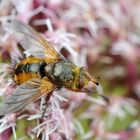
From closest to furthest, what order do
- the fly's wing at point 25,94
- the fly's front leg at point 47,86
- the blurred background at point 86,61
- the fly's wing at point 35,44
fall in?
the fly's wing at point 25,94 → the fly's front leg at point 47,86 → the fly's wing at point 35,44 → the blurred background at point 86,61

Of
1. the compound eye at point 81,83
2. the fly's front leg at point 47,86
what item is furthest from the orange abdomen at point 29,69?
the compound eye at point 81,83

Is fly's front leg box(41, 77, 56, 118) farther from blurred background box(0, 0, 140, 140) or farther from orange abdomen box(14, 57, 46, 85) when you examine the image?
blurred background box(0, 0, 140, 140)

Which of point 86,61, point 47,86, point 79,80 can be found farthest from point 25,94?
point 86,61

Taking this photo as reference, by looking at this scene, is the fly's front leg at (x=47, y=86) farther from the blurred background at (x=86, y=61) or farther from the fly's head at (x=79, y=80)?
the blurred background at (x=86, y=61)

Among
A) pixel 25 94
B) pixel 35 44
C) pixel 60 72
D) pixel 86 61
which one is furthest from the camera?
pixel 86 61

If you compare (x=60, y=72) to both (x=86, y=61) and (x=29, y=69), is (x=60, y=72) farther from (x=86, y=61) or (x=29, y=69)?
(x=86, y=61)

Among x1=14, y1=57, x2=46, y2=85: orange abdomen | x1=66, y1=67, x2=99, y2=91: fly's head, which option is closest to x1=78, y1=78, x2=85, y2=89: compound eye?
x1=66, y1=67, x2=99, y2=91: fly's head
